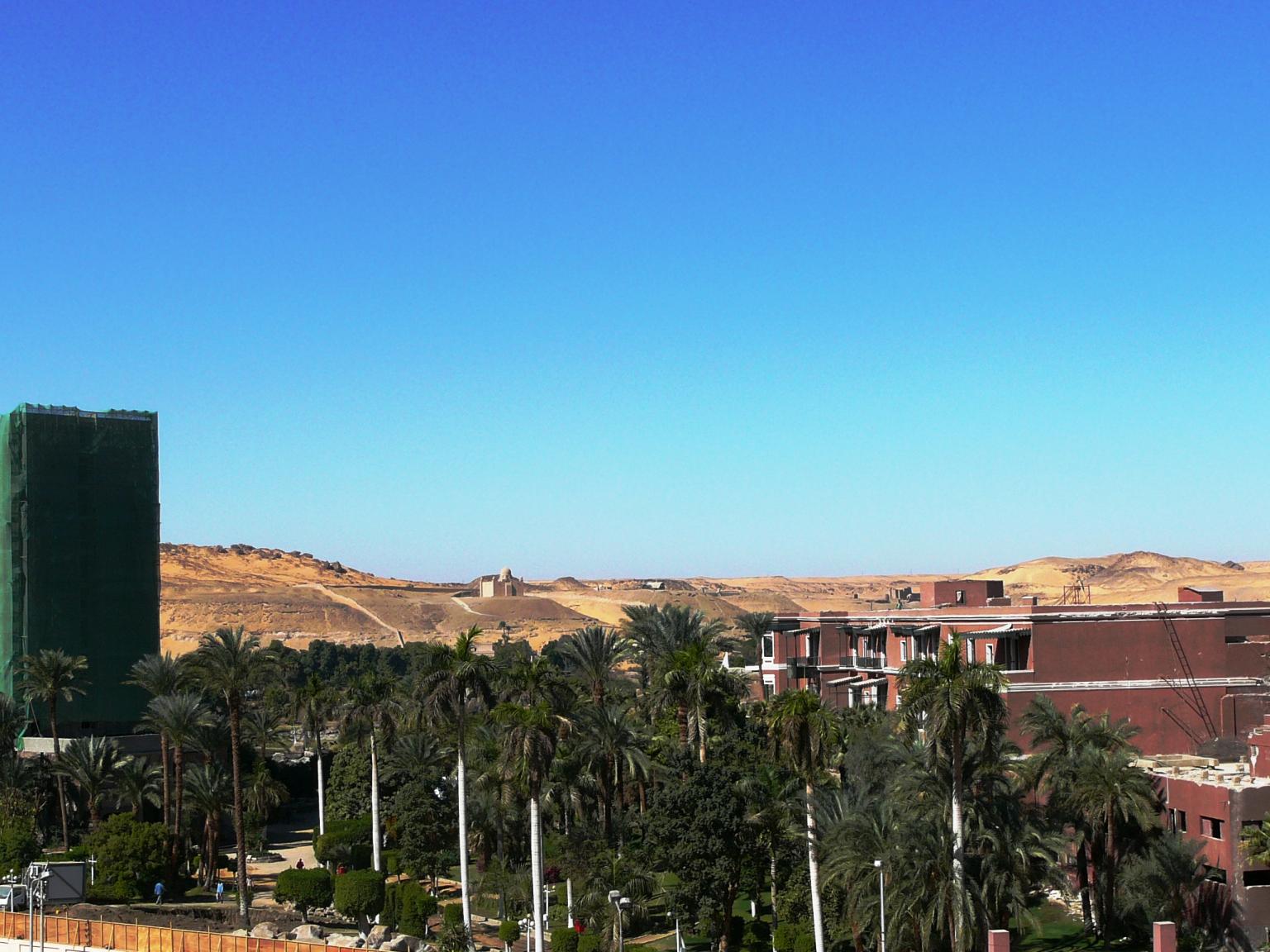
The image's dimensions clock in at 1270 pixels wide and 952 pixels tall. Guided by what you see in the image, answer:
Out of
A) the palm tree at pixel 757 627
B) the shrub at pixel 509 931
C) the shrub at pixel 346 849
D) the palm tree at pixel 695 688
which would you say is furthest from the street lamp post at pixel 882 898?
the palm tree at pixel 757 627

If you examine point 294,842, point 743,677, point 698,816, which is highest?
point 743,677

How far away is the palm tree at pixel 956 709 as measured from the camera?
44.6 m

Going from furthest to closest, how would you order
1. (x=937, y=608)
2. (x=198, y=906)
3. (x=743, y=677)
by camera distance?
(x=937, y=608) → (x=743, y=677) → (x=198, y=906)

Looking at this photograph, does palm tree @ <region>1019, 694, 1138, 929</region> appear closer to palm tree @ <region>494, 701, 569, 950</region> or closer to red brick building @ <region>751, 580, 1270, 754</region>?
red brick building @ <region>751, 580, 1270, 754</region>

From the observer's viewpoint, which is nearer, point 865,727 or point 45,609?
point 865,727

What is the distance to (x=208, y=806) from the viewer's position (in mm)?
69625

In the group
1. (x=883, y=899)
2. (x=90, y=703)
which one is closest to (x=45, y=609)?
(x=90, y=703)

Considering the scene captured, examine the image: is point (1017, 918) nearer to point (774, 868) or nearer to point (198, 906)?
point (774, 868)

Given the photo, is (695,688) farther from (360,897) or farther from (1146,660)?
(1146,660)

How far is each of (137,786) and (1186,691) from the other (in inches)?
2038

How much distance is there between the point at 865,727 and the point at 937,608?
672 inches

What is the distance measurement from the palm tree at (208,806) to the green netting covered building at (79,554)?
1940 cm

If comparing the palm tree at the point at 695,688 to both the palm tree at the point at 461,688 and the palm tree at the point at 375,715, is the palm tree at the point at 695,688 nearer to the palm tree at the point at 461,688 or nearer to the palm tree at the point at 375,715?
the palm tree at the point at 461,688

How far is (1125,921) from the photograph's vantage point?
1992 inches
